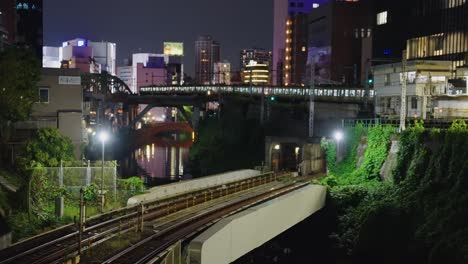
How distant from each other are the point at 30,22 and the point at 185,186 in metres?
88.9

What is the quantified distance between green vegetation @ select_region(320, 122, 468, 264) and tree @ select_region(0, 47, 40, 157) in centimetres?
1912

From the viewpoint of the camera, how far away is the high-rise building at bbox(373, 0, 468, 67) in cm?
6134

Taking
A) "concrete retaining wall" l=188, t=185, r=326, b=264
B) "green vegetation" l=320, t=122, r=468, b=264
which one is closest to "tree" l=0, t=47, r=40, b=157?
"concrete retaining wall" l=188, t=185, r=326, b=264

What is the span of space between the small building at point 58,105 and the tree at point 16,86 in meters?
2.83

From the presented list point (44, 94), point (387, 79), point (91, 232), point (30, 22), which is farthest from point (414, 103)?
point (30, 22)

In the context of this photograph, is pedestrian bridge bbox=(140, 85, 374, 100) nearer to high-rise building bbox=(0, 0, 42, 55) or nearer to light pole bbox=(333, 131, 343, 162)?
light pole bbox=(333, 131, 343, 162)

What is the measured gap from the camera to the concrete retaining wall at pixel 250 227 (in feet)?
61.0

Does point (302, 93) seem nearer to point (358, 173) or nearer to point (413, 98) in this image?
point (413, 98)

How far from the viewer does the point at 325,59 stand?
106688mm

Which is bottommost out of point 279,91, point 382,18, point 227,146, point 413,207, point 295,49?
point 227,146

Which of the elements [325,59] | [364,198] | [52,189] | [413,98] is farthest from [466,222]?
[325,59]

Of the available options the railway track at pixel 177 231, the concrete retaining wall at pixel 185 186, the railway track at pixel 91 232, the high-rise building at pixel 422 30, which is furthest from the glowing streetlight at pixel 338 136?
the high-rise building at pixel 422 30

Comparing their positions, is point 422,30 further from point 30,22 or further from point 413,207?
point 30,22

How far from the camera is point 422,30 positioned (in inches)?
2677
